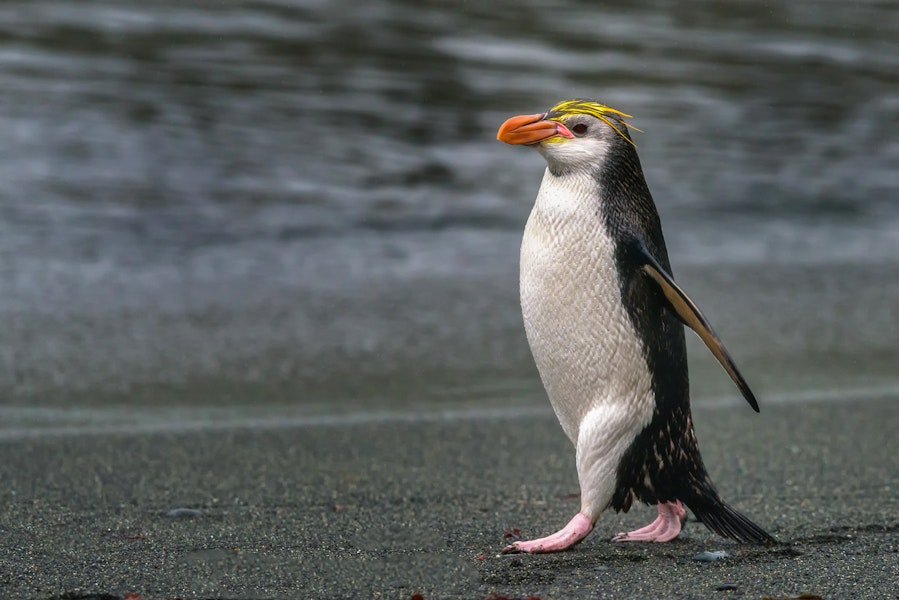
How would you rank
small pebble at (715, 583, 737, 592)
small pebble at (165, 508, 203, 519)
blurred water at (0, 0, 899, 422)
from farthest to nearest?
blurred water at (0, 0, 899, 422)
small pebble at (165, 508, 203, 519)
small pebble at (715, 583, 737, 592)

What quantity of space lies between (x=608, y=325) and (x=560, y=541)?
54cm

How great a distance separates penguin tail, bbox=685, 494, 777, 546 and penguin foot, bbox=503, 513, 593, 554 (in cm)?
31

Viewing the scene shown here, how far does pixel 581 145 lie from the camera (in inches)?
115

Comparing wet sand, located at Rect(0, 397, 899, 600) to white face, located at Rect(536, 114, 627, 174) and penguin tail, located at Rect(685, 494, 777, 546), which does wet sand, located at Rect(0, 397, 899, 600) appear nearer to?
penguin tail, located at Rect(685, 494, 777, 546)

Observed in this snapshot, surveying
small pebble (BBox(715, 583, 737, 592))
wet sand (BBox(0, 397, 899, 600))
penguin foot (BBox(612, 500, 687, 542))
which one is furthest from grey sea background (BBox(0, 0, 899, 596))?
small pebble (BBox(715, 583, 737, 592))

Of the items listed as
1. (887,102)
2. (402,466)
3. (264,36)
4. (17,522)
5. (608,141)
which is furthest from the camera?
(887,102)

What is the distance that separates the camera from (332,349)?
5824 millimetres

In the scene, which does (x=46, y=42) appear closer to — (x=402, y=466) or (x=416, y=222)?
(x=416, y=222)

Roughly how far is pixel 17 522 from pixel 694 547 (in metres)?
1.82

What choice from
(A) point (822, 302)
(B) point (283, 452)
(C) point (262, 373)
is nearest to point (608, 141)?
(B) point (283, 452)

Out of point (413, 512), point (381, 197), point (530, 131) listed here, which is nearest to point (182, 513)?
point (413, 512)

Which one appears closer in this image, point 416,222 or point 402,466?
point 402,466

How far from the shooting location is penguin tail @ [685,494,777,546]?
9.66 feet

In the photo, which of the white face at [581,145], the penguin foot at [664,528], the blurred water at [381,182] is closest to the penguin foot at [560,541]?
the penguin foot at [664,528]
